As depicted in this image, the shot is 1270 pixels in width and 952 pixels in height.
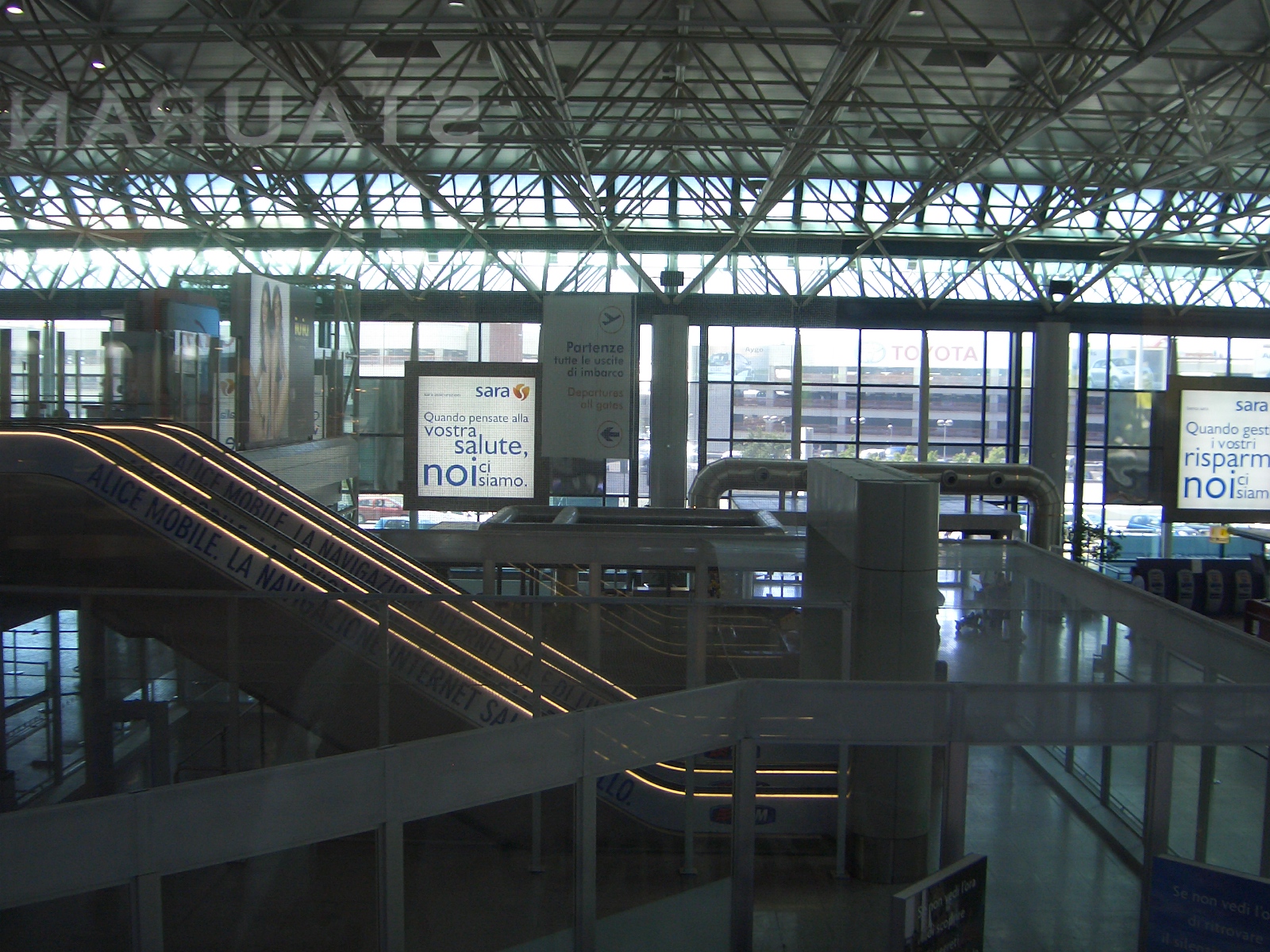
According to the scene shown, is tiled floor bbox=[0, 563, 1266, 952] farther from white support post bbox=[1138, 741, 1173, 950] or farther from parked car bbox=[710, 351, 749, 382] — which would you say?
parked car bbox=[710, 351, 749, 382]

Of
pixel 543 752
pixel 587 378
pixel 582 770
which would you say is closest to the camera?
pixel 543 752

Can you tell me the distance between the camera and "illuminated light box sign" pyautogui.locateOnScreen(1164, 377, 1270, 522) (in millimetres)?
22000

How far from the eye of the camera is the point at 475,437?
19.9 m

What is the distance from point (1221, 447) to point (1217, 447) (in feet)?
0.28

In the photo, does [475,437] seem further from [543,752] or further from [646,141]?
[543,752]

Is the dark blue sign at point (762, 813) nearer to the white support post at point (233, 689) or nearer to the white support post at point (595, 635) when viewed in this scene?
the white support post at point (595, 635)

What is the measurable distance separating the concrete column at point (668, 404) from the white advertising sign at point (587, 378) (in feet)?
26.2

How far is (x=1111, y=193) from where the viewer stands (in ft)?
77.8

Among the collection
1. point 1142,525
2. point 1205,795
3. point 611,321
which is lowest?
point 1205,795

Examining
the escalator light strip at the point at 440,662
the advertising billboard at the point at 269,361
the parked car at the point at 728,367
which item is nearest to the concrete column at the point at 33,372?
the advertising billboard at the point at 269,361

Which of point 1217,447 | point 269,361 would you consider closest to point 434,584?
Result: point 269,361

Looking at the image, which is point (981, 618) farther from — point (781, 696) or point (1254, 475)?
point (1254, 475)

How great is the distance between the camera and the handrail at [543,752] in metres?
4.43

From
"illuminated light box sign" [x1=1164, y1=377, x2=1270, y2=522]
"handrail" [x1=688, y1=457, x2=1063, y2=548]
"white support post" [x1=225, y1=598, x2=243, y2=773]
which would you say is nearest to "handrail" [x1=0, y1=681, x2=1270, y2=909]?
"white support post" [x1=225, y1=598, x2=243, y2=773]
